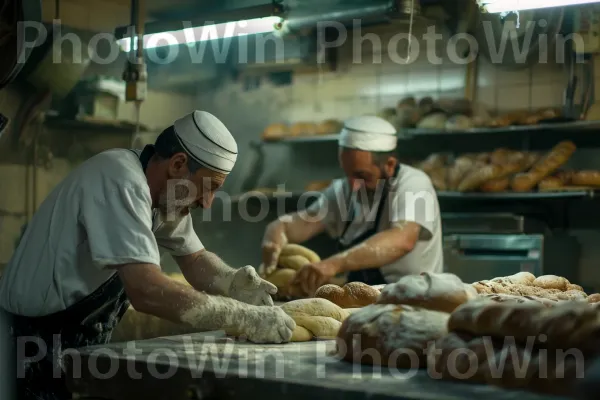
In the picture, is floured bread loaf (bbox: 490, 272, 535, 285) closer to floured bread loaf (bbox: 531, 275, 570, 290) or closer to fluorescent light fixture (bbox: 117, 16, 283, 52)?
floured bread loaf (bbox: 531, 275, 570, 290)

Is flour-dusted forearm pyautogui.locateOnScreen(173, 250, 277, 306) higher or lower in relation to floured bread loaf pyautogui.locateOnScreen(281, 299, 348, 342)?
higher

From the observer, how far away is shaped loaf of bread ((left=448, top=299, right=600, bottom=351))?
1.62 metres

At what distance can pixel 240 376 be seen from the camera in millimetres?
1754

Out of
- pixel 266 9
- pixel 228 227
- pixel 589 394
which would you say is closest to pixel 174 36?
pixel 266 9

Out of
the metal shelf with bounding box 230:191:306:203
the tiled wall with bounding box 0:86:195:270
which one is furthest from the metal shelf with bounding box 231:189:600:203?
the tiled wall with bounding box 0:86:195:270

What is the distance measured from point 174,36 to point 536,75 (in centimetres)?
274

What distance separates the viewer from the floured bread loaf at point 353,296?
274 cm

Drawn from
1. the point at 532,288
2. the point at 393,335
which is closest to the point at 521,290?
the point at 532,288

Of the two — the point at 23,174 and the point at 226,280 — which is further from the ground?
the point at 23,174

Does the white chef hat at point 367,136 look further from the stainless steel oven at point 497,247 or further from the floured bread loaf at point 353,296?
the floured bread loaf at point 353,296

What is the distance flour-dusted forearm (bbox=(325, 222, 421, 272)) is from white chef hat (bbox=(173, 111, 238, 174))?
1.54 meters

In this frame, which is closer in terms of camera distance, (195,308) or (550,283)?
(195,308)

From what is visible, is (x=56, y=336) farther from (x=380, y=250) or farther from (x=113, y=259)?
(x=380, y=250)

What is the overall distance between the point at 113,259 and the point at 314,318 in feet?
2.27
